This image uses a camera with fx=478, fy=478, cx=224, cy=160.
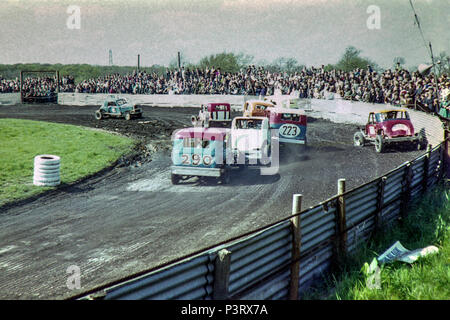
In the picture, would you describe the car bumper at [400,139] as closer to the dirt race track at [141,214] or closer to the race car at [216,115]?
the dirt race track at [141,214]

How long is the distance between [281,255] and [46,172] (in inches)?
395

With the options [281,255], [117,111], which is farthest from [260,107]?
[281,255]

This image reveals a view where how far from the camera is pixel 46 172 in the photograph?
533 inches

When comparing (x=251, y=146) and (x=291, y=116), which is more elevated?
(x=291, y=116)

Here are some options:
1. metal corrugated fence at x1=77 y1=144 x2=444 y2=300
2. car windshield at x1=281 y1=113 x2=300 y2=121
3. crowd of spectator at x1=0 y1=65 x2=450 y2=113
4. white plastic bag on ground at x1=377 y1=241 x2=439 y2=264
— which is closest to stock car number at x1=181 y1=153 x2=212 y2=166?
metal corrugated fence at x1=77 y1=144 x2=444 y2=300

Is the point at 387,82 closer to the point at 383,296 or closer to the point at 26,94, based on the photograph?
the point at 383,296

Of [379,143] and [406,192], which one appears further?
[379,143]

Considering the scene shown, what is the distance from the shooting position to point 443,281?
560cm

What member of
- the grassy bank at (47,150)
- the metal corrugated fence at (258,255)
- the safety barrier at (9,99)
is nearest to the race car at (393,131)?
the grassy bank at (47,150)

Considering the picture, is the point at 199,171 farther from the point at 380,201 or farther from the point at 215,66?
the point at 215,66

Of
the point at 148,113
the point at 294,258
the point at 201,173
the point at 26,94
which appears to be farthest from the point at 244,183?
the point at 26,94

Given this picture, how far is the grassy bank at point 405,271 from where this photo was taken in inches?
215
